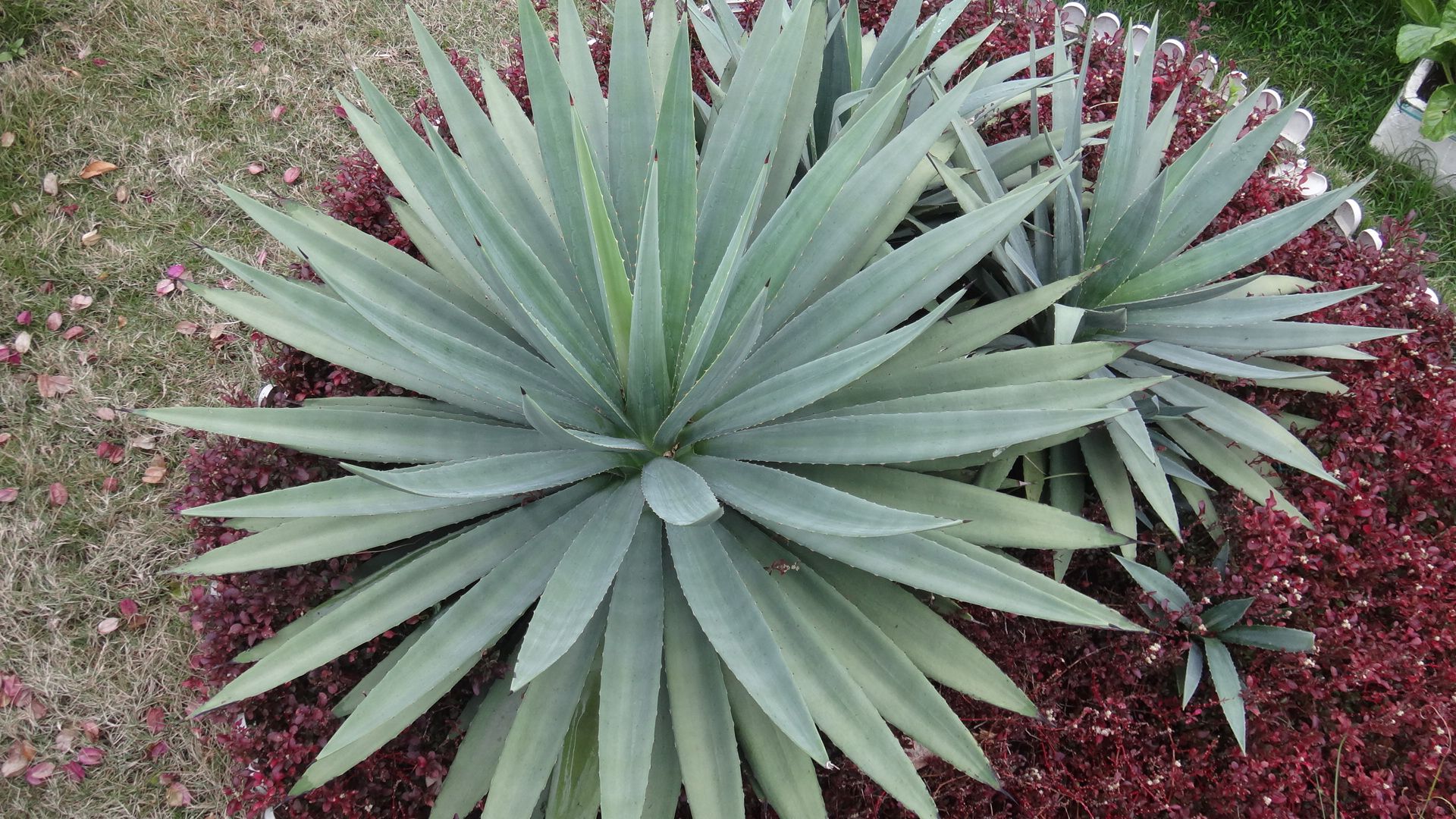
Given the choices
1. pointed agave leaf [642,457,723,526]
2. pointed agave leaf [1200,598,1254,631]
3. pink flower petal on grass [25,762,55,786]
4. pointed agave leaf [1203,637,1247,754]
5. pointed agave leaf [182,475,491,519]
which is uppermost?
pointed agave leaf [182,475,491,519]

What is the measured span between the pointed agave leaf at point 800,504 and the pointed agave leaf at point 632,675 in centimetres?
22

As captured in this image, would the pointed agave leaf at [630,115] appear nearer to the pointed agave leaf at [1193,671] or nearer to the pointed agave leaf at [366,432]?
the pointed agave leaf at [366,432]

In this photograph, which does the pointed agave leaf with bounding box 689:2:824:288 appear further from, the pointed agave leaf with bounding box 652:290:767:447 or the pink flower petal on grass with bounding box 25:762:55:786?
the pink flower petal on grass with bounding box 25:762:55:786

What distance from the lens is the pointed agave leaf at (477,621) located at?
4.83ft

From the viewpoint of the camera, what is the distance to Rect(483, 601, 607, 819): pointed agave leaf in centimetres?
162

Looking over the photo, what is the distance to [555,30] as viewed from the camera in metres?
3.86

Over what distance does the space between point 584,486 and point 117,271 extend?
10.4 ft

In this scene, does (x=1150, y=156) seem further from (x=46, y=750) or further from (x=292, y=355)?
(x=46, y=750)

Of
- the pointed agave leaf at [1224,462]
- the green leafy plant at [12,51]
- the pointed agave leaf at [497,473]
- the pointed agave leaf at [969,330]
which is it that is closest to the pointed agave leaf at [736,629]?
the pointed agave leaf at [497,473]

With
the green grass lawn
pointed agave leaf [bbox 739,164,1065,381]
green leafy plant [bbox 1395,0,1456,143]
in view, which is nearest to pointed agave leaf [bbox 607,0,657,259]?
pointed agave leaf [bbox 739,164,1065,381]

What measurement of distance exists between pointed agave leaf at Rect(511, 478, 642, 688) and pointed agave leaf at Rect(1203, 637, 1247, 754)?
1.57m

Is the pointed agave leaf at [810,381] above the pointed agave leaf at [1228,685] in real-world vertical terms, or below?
above

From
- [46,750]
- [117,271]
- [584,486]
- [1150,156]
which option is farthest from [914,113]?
[46,750]

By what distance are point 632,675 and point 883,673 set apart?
1.64ft
